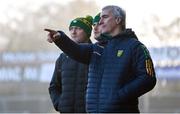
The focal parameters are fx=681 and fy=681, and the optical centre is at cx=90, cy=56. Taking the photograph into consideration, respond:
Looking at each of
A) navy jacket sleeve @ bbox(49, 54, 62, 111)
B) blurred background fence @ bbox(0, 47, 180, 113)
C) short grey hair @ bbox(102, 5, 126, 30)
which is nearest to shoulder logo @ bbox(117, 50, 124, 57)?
short grey hair @ bbox(102, 5, 126, 30)

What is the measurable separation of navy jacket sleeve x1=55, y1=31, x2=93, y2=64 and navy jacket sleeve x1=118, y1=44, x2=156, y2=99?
0.33m

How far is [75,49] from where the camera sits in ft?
13.7

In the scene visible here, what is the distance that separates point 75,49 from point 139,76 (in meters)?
0.44

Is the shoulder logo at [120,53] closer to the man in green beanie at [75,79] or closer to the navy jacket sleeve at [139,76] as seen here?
the navy jacket sleeve at [139,76]

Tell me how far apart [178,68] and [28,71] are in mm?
3897

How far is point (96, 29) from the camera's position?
180 inches

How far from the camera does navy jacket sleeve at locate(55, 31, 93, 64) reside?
13.4 feet

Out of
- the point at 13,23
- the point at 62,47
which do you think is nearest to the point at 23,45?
the point at 13,23

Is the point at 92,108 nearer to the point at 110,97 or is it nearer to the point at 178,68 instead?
the point at 110,97

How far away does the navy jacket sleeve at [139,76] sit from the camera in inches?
158

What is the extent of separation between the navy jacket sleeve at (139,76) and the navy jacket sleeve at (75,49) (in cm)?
33

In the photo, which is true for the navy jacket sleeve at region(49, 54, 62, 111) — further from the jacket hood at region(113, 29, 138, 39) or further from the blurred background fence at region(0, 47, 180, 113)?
the blurred background fence at region(0, 47, 180, 113)

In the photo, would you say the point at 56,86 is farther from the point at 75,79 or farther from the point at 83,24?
the point at 83,24

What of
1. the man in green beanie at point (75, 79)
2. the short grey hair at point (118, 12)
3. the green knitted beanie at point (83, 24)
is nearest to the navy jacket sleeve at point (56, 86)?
the man in green beanie at point (75, 79)
